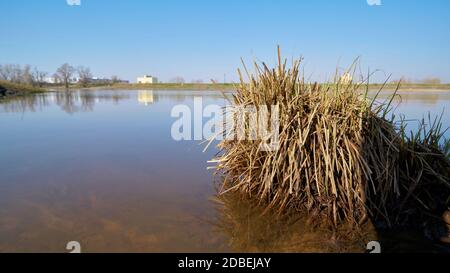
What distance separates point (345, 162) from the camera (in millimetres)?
3152

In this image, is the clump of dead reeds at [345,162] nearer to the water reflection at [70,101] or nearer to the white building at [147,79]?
the water reflection at [70,101]

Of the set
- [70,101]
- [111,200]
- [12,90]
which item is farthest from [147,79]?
[111,200]

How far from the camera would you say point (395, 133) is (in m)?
3.46

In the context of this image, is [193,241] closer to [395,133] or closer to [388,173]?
[388,173]

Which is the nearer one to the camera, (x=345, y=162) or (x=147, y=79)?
(x=345, y=162)

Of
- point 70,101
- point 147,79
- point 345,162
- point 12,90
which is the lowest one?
point 345,162

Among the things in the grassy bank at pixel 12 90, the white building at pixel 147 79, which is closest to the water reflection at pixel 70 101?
the grassy bank at pixel 12 90

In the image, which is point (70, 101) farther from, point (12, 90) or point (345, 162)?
point (345, 162)

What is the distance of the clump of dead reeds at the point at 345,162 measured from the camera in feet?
10.4

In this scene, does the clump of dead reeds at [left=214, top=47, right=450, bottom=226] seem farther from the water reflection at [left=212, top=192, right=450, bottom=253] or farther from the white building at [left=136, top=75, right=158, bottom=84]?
the white building at [left=136, top=75, right=158, bottom=84]

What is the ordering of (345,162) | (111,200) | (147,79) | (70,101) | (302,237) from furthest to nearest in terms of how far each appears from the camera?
(147,79)
(70,101)
(111,200)
(345,162)
(302,237)
